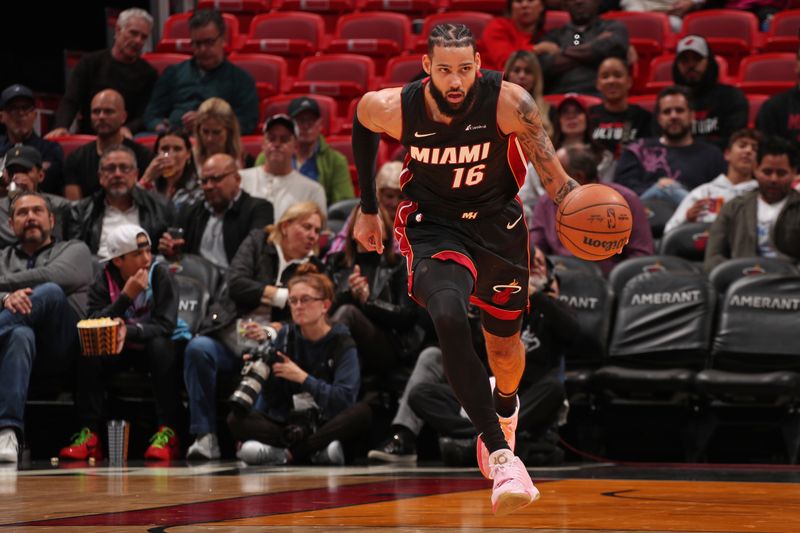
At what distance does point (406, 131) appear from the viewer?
457cm

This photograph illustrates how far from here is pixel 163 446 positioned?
7.06 meters

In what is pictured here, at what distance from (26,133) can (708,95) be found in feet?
16.3

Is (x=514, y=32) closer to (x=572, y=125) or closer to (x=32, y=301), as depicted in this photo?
(x=572, y=125)

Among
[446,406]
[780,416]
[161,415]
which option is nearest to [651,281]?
[780,416]

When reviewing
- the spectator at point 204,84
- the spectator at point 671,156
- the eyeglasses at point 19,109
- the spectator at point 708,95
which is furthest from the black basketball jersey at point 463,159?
the spectator at point 204,84

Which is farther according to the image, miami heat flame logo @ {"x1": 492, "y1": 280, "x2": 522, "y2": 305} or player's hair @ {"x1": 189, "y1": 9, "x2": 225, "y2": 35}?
player's hair @ {"x1": 189, "y1": 9, "x2": 225, "y2": 35}

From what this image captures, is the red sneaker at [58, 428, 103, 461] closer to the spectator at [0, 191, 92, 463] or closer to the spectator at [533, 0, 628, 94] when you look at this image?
the spectator at [0, 191, 92, 463]

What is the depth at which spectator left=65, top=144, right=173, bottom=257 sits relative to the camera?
7824 millimetres

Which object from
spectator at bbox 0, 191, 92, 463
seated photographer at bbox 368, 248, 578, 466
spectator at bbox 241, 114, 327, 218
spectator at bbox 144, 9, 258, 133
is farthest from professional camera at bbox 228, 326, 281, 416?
spectator at bbox 144, 9, 258, 133

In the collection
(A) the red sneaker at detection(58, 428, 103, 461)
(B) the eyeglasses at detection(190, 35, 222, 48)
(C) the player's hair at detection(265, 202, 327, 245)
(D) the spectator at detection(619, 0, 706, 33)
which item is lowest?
(A) the red sneaker at detection(58, 428, 103, 461)

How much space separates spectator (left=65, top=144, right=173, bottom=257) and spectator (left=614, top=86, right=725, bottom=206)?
309cm

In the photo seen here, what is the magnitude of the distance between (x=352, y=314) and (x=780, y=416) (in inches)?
96.2

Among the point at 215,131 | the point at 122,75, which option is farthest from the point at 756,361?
the point at 122,75

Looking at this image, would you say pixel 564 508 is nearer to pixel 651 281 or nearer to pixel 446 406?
pixel 446 406
